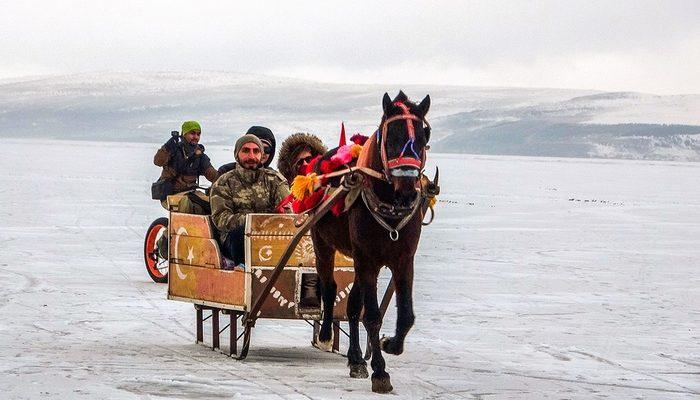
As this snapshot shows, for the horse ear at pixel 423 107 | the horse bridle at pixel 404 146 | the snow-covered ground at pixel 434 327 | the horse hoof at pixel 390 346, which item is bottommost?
the snow-covered ground at pixel 434 327

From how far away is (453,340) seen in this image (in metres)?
10.8

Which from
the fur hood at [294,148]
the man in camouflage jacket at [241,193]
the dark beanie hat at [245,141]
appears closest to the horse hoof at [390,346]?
the man in camouflage jacket at [241,193]

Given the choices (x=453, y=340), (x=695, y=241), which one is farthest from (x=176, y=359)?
(x=695, y=241)

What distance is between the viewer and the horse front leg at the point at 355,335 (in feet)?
29.1

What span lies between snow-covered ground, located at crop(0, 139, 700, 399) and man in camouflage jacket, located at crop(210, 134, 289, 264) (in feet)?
2.75

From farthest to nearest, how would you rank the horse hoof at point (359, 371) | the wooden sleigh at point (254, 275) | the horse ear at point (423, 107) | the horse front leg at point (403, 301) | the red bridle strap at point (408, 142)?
the wooden sleigh at point (254, 275)
the horse hoof at point (359, 371)
the horse front leg at point (403, 301)
the horse ear at point (423, 107)
the red bridle strap at point (408, 142)

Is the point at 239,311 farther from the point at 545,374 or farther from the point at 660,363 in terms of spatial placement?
the point at 660,363

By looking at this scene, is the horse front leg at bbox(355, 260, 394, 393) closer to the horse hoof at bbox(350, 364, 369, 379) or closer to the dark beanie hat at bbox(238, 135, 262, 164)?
the horse hoof at bbox(350, 364, 369, 379)

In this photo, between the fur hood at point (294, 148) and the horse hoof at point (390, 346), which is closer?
the horse hoof at point (390, 346)

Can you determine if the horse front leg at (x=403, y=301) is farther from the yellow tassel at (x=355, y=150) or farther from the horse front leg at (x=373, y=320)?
the yellow tassel at (x=355, y=150)

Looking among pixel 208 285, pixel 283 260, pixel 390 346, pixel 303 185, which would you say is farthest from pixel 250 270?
pixel 390 346

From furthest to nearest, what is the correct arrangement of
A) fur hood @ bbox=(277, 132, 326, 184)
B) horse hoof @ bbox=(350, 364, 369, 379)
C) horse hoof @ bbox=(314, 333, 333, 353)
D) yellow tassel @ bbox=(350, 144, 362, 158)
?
fur hood @ bbox=(277, 132, 326, 184), horse hoof @ bbox=(314, 333, 333, 353), yellow tassel @ bbox=(350, 144, 362, 158), horse hoof @ bbox=(350, 364, 369, 379)

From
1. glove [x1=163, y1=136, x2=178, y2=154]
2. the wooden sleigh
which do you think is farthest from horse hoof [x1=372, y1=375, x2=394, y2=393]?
glove [x1=163, y1=136, x2=178, y2=154]

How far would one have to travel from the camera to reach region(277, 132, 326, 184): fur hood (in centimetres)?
1052
